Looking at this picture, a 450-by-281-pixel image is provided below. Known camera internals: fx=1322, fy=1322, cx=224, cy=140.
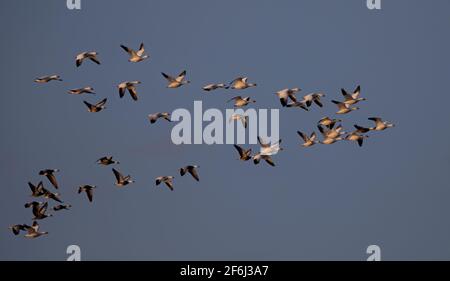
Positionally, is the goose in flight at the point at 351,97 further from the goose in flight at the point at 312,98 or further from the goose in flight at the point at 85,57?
the goose in flight at the point at 85,57

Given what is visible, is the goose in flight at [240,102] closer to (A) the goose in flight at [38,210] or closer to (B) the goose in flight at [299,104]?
(B) the goose in flight at [299,104]

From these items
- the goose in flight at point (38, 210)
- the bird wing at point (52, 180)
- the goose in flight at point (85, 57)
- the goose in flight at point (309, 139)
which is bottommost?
the goose in flight at point (38, 210)

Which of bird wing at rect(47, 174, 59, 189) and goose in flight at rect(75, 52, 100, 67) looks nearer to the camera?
goose in flight at rect(75, 52, 100, 67)

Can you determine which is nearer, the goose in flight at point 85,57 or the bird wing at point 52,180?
the goose in flight at point 85,57

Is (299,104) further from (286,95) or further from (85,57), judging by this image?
(85,57)

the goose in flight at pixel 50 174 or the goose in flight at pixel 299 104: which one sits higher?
the goose in flight at pixel 299 104

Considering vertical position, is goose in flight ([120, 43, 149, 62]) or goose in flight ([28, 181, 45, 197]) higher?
goose in flight ([120, 43, 149, 62])

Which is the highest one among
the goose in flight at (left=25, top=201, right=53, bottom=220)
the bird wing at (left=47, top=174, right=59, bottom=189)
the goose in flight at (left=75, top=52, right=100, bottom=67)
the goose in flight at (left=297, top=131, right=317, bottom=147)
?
the goose in flight at (left=75, top=52, right=100, bottom=67)

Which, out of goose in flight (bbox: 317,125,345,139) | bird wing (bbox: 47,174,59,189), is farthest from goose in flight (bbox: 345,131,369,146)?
bird wing (bbox: 47,174,59,189)

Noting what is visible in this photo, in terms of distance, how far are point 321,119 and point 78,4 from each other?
20.7 meters

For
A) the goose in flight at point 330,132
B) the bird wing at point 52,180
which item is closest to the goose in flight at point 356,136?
the goose in flight at point 330,132

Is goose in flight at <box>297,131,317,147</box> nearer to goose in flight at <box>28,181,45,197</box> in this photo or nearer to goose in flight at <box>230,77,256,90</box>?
goose in flight at <box>230,77,256,90</box>
